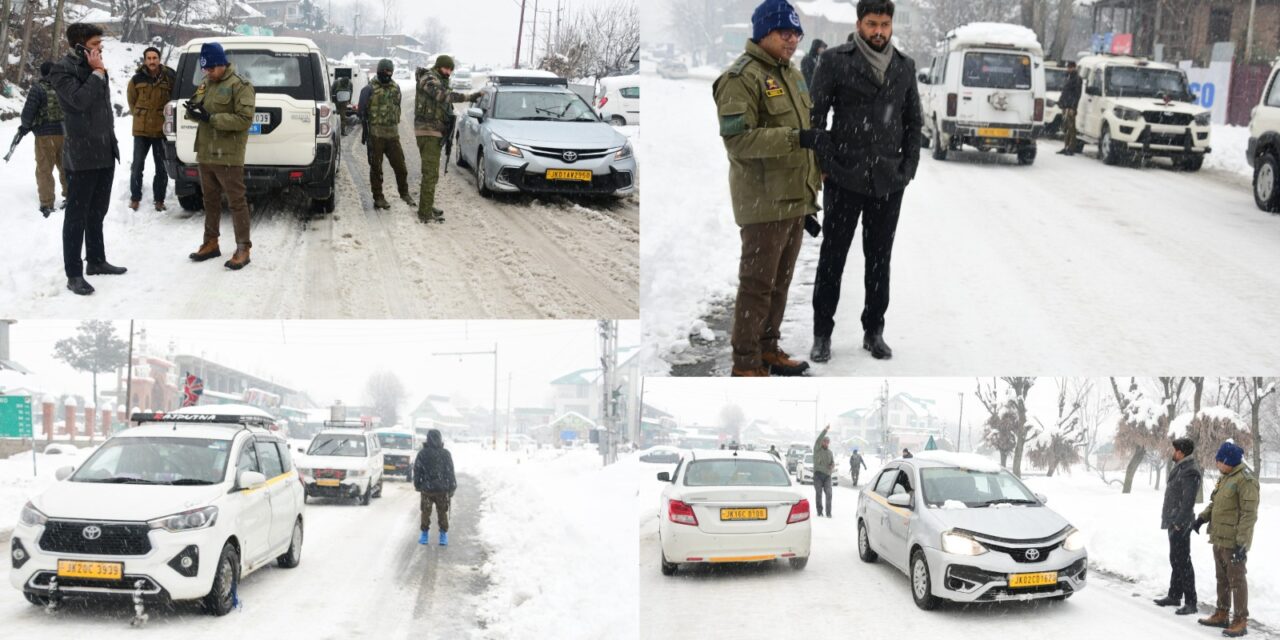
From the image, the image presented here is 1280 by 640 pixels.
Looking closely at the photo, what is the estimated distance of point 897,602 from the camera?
23.6 ft

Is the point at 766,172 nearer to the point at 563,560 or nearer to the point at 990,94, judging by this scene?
the point at 563,560

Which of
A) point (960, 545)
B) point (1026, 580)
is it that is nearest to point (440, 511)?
point (960, 545)

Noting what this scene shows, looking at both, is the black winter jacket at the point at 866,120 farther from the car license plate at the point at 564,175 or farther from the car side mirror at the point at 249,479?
the car license plate at the point at 564,175

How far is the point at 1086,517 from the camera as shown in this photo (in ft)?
29.6

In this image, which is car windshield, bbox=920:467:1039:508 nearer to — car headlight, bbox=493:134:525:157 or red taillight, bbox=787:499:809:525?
red taillight, bbox=787:499:809:525

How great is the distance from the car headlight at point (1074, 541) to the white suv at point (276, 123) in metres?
7.61

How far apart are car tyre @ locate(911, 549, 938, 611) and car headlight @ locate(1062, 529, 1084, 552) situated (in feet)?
2.99

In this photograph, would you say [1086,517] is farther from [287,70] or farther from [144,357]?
[144,357]

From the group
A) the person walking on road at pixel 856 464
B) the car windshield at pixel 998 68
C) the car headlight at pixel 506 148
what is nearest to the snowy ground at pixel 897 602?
the car headlight at pixel 506 148

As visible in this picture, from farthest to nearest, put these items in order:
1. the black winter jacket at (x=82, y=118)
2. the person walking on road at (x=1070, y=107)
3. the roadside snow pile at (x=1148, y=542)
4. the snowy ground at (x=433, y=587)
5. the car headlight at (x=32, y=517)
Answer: the person walking on road at (x=1070, y=107)
the black winter jacket at (x=82, y=118)
the roadside snow pile at (x=1148, y=542)
the snowy ground at (x=433, y=587)
the car headlight at (x=32, y=517)

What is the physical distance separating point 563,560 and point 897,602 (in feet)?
10.4

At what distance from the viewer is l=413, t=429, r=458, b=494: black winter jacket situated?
414 inches

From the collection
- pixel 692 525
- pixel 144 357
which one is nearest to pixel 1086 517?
pixel 692 525

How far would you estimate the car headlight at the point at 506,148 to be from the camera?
11492 mm
